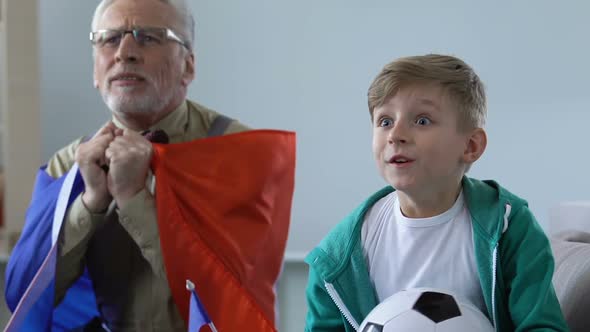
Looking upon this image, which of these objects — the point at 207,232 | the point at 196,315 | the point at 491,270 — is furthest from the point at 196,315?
the point at 491,270

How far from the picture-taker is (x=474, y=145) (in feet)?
4.49

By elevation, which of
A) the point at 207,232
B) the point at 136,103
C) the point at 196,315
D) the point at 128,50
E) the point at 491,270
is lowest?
the point at 196,315

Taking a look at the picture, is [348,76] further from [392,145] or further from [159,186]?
[392,145]

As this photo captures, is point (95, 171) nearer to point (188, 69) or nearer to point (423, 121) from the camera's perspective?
point (188, 69)

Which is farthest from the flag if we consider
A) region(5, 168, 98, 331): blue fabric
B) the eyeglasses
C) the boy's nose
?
the boy's nose

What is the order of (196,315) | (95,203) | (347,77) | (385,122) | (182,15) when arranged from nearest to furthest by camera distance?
(385,122)
(196,315)
(95,203)
(182,15)
(347,77)

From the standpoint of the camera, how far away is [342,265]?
138cm

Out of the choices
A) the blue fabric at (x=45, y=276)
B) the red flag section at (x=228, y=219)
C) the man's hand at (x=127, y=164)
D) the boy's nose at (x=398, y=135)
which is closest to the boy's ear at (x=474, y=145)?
the boy's nose at (x=398, y=135)

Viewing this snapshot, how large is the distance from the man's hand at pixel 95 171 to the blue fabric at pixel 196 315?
0.28m

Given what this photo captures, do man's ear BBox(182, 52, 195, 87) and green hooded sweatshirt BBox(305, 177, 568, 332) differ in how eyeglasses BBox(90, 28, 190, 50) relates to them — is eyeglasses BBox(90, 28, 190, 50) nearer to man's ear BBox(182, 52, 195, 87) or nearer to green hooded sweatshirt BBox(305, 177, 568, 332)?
man's ear BBox(182, 52, 195, 87)

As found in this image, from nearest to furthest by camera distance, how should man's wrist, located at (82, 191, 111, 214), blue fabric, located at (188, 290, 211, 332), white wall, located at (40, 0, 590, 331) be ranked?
blue fabric, located at (188, 290, 211, 332) → man's wrist, located at (82, 191, 111, 214) → white wall, located at (40, 0, 590, 331)

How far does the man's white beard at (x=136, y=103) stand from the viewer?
66.8 inches

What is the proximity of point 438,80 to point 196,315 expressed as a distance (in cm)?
63

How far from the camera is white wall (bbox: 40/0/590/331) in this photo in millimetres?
2768
